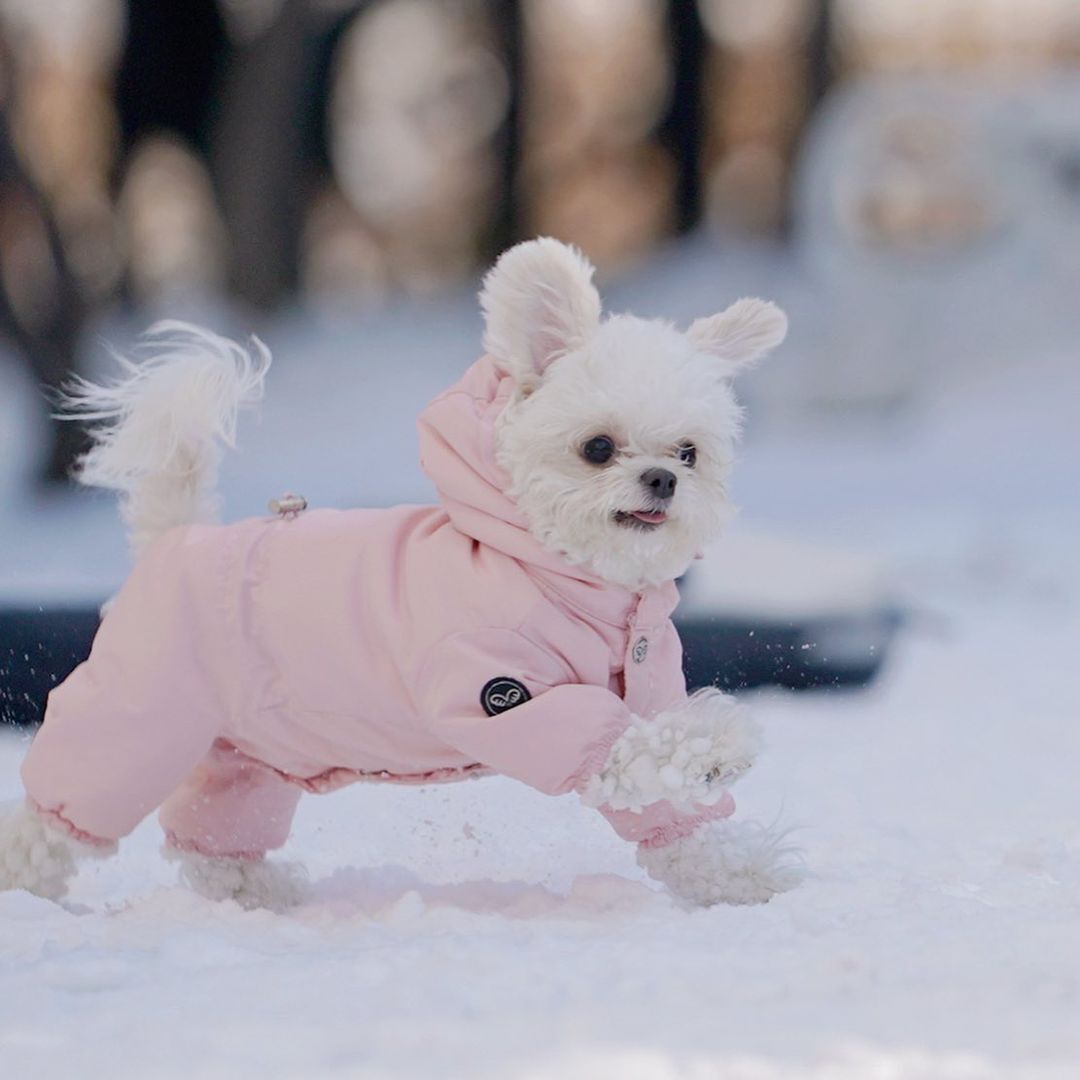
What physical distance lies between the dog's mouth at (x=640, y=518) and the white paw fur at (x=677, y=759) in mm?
235

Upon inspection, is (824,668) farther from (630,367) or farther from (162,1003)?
(162,1003)

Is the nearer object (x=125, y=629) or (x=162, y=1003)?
(x=162, y=1003)

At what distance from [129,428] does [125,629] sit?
31 cm

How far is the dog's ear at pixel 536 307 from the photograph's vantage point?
1.99 m

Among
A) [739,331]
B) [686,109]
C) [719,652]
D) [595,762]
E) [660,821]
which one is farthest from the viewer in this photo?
[686,109]

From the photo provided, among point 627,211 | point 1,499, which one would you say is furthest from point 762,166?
point 1,499

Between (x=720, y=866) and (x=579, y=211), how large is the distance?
5867mm

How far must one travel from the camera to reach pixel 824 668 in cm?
379

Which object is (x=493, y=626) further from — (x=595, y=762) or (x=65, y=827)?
(x=65, y=827)

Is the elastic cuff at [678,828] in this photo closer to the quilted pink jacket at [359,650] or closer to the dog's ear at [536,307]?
the quilted pink jacket at [359,650]

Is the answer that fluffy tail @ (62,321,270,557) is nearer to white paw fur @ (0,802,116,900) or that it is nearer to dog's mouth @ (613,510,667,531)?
white paw fur @ (0,802,116,900)

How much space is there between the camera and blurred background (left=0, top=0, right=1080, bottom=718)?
656 centimetres

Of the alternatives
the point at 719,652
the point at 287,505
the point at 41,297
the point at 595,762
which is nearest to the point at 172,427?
the point at 287,505

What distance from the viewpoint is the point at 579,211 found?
24.6ft
